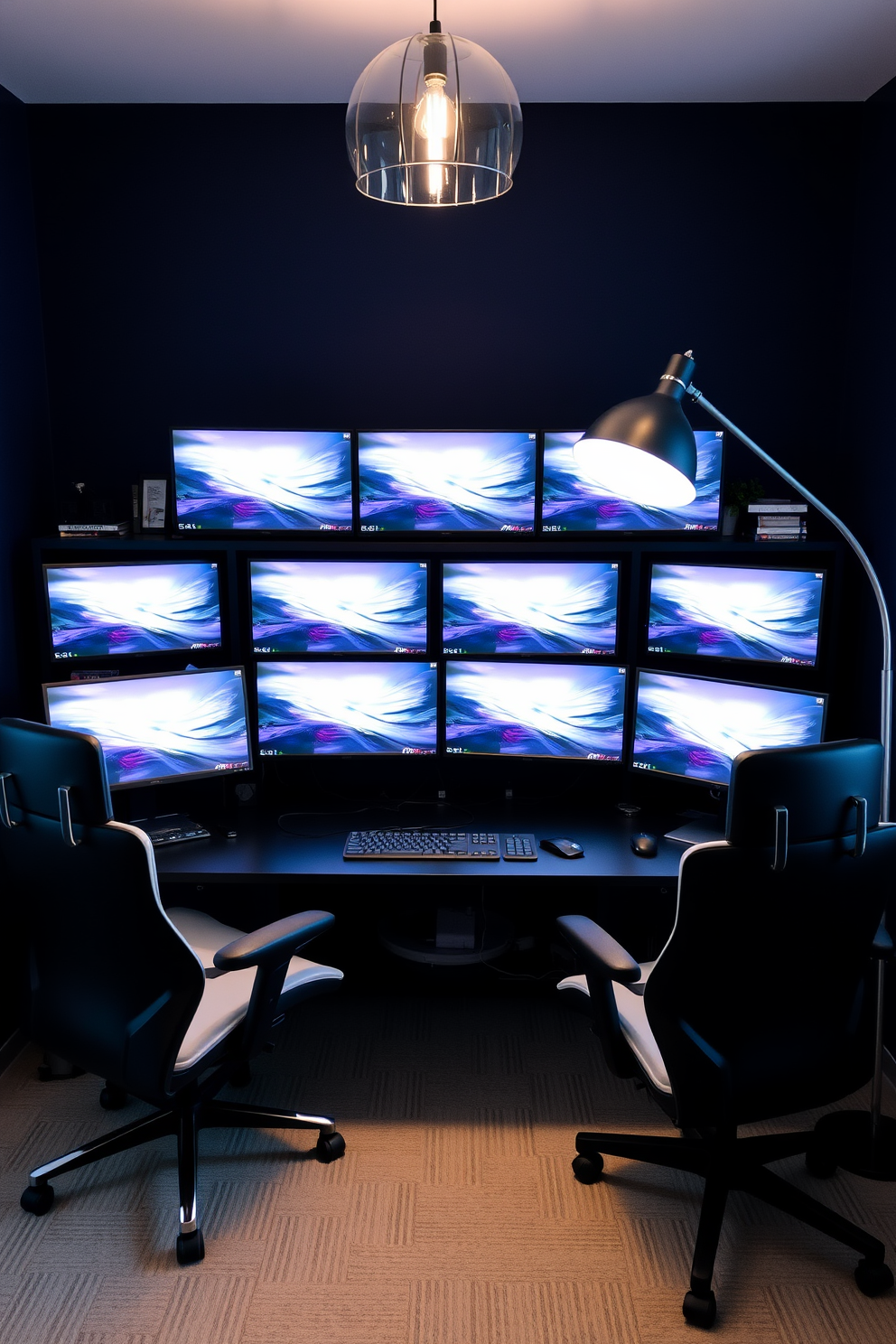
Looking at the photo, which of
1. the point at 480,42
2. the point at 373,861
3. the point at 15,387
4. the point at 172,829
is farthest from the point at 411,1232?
the point at 480,42

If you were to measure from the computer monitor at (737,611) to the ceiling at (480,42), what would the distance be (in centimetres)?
145

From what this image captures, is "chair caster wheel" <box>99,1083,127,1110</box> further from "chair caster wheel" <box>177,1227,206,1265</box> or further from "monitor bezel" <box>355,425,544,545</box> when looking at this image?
"monitor bezel" <box>355,425,544,545</box>

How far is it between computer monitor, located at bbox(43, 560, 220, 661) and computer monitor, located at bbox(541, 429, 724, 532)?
3.62 feet

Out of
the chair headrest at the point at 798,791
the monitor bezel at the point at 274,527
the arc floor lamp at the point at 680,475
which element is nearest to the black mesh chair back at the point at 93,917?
the monitor bezel at the point at 274,527

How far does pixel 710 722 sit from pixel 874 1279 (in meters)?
1.40

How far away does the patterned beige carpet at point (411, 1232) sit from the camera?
1.99 metres

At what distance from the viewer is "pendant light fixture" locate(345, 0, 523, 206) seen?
164 centimetres

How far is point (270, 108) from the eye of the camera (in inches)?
119

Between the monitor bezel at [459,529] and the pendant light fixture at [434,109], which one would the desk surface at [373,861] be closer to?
the monitor bezel at [459,529]

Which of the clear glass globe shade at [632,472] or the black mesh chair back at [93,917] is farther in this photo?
the clear glass globe shade at [632,472]

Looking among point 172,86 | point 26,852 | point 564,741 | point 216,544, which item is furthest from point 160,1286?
point 172,86

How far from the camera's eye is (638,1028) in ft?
7.04

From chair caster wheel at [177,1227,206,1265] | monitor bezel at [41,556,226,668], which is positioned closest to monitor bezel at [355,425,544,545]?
monitor bezel at [41,556,226,668]

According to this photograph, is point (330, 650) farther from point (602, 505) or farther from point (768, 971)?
point (768, 971)
